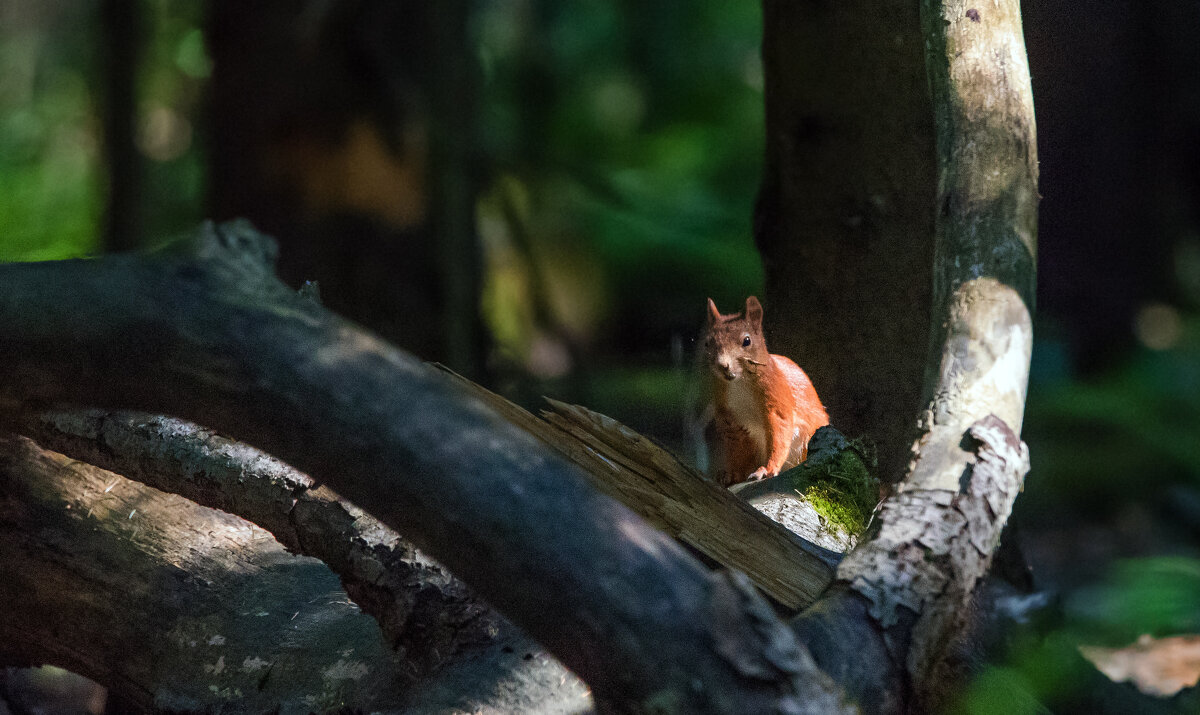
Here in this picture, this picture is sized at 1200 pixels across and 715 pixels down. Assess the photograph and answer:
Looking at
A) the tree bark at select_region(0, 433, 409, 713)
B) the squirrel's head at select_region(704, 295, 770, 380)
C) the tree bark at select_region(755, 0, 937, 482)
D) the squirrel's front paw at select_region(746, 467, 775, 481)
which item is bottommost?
the tree bark at select_region(0, 433, 409, 713)

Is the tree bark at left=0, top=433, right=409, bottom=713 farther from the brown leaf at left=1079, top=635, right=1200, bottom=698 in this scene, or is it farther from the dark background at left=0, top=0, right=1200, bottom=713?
the brown leaf at left=1079, top=635, right=1200, bottom=698

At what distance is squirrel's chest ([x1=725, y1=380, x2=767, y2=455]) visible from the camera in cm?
327

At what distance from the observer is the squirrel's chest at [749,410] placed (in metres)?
3.27

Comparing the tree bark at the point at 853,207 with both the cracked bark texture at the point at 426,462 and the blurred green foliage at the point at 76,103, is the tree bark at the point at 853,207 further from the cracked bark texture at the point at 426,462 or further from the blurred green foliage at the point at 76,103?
the blurred green foliage at the point at 76,103

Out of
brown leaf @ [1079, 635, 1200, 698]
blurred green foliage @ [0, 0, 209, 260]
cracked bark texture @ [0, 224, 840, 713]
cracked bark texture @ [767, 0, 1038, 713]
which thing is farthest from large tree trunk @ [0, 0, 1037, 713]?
blurred green foliage @ [0, 0, 209, 260]

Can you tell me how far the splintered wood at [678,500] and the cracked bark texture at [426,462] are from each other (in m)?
0.59

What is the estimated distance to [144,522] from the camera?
93.8 inches

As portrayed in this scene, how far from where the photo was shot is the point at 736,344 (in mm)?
3211

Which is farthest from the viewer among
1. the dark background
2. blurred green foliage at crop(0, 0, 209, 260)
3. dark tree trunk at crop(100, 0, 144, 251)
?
blurred green foliage at crop(0, 0, 209, 260)

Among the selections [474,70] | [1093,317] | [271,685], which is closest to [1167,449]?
[1093,317]

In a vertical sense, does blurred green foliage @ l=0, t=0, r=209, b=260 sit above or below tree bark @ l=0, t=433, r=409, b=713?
above

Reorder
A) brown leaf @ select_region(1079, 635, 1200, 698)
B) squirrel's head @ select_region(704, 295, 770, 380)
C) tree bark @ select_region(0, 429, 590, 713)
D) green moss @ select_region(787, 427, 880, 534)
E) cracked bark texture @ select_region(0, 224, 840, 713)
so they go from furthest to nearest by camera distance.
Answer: brown leaf @ select_region(1079, 635, 1200, 698) → squirrel's head @ select_region(704, 295, 770, 380) → green moss @ select_region(787, 427, 880, 534) → tree bark @ select_region(0, 429, 590, 713) → cracked bark texture @ select_region(0, 224, 840, 713)

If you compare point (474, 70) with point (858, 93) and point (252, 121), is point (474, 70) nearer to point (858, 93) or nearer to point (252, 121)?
point (252, 121)

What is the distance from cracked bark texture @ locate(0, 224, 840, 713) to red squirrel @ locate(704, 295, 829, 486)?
1.94 metres
